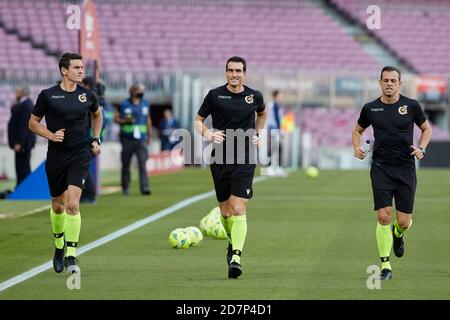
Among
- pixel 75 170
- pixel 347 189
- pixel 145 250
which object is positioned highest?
pixel 75 170

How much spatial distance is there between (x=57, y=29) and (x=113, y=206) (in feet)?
97.4

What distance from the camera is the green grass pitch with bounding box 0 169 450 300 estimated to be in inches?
377

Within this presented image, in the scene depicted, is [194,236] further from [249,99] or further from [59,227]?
[249,99]

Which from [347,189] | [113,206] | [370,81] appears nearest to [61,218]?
[113,206]

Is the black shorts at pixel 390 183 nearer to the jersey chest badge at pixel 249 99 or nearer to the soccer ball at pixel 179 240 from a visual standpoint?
the jersey chest badge at pixel 249 99

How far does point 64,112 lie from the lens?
10.9 metres

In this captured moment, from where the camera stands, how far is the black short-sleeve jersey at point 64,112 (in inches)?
430

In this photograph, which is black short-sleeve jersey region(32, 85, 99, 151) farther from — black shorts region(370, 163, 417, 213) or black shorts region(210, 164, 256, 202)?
black shorts region(370, 163, 417, 213)

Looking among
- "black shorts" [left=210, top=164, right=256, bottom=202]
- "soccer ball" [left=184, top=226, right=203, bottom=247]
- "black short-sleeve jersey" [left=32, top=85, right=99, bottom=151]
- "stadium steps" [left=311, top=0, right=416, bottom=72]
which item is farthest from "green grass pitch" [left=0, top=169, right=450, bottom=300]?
"stadium steps" [left=311, top=0, right=416, bottom=72]

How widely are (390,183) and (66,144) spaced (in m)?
3.03

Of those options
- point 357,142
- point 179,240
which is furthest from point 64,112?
point 357,142

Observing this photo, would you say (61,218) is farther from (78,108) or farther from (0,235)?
(0,235)
